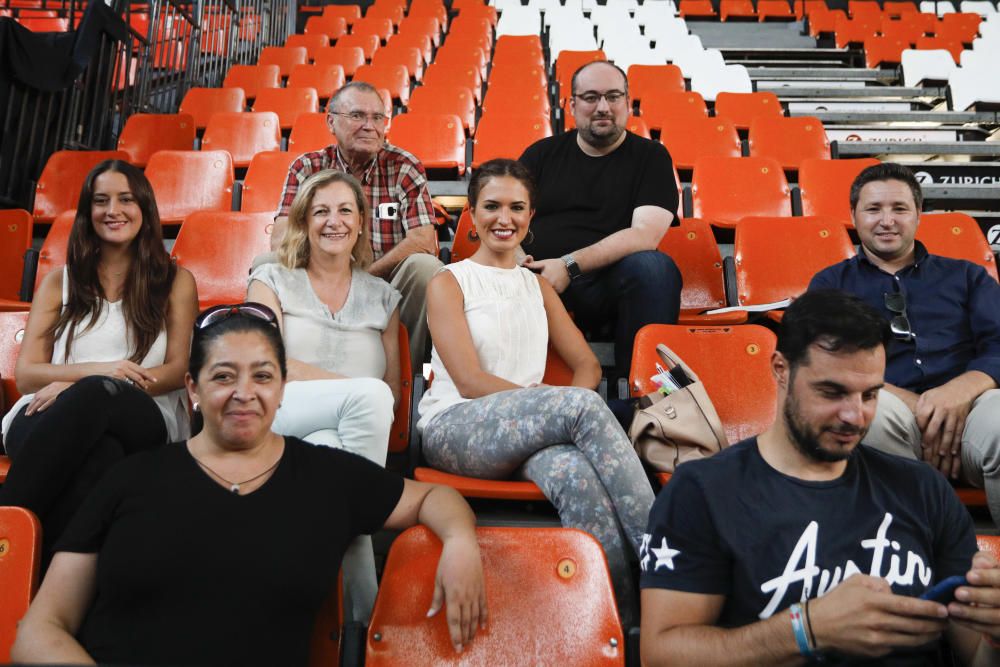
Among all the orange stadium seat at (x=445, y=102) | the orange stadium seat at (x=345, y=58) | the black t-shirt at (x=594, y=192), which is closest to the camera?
the black t-shirt at (x=594, y=192)

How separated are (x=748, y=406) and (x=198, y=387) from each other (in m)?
1.25

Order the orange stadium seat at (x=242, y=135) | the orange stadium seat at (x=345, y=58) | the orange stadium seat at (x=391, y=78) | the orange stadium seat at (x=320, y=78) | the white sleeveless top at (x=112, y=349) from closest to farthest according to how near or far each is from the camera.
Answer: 1. the white sleeveless top at (x=112, y=349)
2. the orange stadium seat at (x=242, y=135)
3. the orange stadium seat at (x=391, y=78)
4. the orange stadium seat at (x=320, y=78)
5. the orange stadium seat at (x=345, y=58)

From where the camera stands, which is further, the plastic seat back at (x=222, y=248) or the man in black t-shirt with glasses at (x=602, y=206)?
the plastic seat back at (x=222, y=248)

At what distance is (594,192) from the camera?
255 centimetres

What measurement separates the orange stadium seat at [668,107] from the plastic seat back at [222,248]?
2.48m

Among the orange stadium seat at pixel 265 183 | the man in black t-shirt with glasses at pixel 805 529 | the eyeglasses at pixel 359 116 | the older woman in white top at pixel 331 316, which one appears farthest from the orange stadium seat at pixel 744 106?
the man in black t-shirt with glasses at pixel 805 529

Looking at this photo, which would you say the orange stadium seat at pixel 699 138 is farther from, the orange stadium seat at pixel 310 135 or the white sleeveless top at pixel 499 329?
the white sleeveless top at pixel 499 329

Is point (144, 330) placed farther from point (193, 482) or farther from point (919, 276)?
point (919, 276)

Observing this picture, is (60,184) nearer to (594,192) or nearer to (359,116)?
(359,116)

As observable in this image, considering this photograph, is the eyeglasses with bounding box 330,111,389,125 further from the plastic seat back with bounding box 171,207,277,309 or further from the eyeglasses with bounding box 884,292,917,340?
the eyeglasses with bounding box 884,292,917,340

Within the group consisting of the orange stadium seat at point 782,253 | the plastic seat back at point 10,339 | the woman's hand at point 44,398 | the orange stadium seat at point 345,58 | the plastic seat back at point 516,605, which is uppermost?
the orange stadium seat at point 345,58

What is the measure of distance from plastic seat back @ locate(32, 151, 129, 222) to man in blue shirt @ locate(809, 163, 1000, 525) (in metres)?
3.01

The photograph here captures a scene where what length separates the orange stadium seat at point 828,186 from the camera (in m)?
3.36

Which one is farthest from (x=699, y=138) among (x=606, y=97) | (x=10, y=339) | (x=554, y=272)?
(x=10, y=339)
